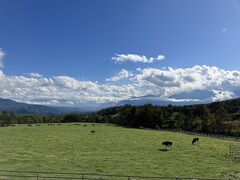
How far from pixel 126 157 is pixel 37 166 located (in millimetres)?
10749

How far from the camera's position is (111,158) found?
38906 mm

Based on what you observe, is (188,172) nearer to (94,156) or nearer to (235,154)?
(94,156)

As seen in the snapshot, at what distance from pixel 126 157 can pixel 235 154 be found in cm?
1521

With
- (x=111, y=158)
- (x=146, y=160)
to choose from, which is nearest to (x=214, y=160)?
(x=146, y=160)

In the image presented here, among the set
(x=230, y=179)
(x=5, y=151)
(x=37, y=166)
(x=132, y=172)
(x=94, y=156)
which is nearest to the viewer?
(x=230, y=179)

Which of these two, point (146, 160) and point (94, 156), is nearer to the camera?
point (146, 160)

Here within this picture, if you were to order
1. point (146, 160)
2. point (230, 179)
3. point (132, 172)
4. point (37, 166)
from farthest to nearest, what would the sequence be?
point (146, 160), point (37, 166), point (132, 172), point (230, 179)

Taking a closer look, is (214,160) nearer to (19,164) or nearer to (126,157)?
(126,157)

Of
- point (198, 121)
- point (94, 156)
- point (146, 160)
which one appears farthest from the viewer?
point (198, 121)

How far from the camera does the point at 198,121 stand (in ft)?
428

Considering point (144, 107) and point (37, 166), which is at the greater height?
point (144, 107)

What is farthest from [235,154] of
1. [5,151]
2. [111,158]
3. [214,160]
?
[5,151]

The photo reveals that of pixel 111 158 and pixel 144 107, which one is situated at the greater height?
pixel 144 107

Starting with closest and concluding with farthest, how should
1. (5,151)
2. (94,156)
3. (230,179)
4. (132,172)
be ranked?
(230,179) → (132,172) → (94,156) → (5,151)
